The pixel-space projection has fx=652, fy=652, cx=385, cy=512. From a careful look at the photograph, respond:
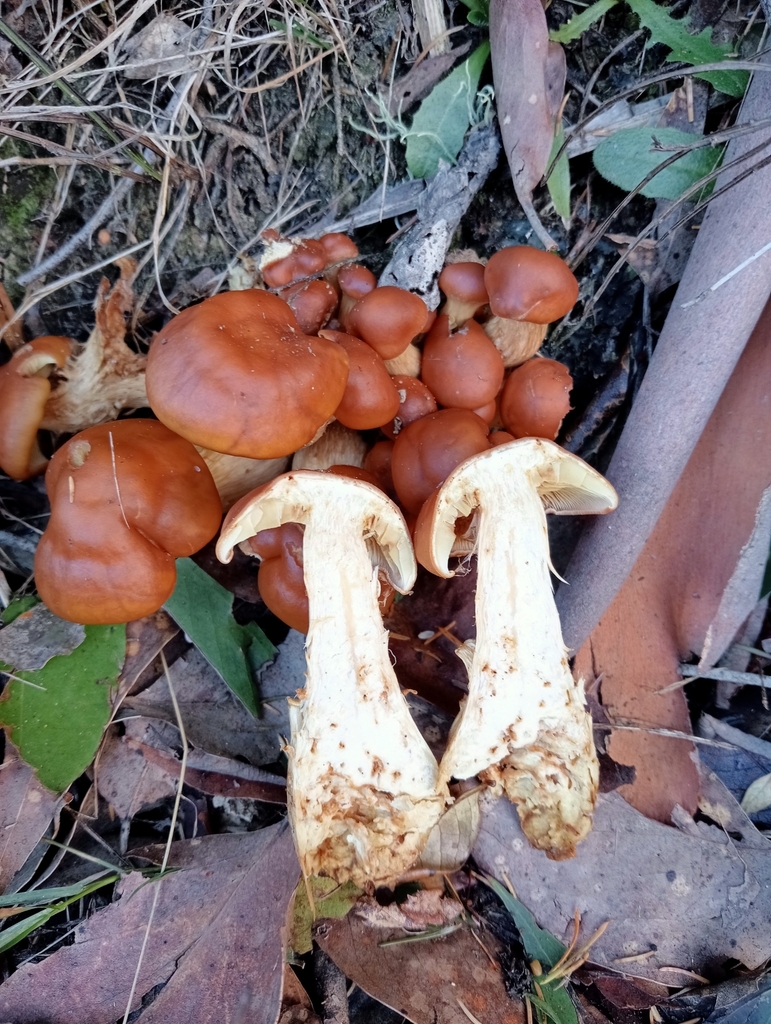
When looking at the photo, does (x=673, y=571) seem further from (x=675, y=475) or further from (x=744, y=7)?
(x=744, y=7)

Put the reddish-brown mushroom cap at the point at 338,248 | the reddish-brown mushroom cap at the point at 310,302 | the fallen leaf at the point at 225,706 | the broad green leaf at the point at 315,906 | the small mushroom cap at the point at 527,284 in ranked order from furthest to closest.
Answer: the fallen leaf at the point at 225,706 → the reddish-brown mushroom cap at the point at 338,248 → the reddish-brown mushroom cap at the point at 310,302 → the broad green leaf at the point at 315,906 → the small mushroom cap at the point at 527,284

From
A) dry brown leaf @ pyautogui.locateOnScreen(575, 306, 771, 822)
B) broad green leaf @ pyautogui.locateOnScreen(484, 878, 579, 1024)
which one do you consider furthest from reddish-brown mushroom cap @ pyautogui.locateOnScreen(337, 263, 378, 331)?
broad green leaf @ pyautogui.locateOnScreen(484, 878, 579, 1024)

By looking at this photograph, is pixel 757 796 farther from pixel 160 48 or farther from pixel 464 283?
pixel 160 48

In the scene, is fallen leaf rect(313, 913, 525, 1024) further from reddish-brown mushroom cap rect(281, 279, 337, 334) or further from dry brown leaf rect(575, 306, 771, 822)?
reddish-brown mushroom cap rect(281, 279, 337, 334)

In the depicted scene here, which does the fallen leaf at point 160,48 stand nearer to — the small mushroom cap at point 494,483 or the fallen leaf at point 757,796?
the small mushroom cap at point 494,483

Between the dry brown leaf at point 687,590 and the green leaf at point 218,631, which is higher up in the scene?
the dry brown leaf at point 687,590

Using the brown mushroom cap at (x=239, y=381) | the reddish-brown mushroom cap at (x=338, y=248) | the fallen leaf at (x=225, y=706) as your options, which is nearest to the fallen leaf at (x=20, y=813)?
the fallen leaf at (x=225, y=706)

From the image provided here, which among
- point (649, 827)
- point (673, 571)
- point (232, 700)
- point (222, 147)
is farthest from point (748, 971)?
point (222, 147)
